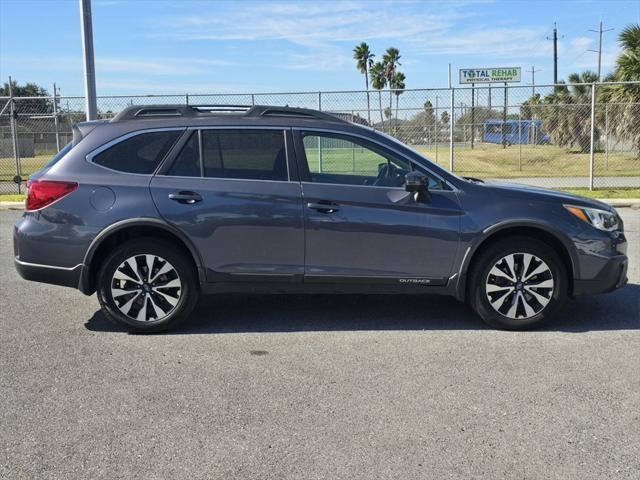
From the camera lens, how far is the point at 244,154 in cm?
525

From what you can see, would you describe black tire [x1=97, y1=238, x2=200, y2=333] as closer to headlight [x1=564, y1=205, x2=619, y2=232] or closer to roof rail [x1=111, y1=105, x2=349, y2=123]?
roof rail [x1=111, y1=105, x2=349, y2=123]

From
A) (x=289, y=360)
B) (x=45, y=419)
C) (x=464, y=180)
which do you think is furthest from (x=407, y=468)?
(x=464, y=180)

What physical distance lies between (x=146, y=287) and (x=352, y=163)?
2.05 m

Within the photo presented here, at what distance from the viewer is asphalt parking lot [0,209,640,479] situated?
125 inches

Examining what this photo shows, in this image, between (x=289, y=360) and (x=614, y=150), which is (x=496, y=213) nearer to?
(x=289, y=360)

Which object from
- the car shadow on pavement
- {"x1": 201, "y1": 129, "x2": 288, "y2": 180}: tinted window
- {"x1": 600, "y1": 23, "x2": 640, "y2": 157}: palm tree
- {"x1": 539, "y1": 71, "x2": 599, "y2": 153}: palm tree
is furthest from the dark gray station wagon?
{"x1": 539, "y1": 71, "x2": 599, "y2": 153}: palm tree

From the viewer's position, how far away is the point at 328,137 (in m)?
5.36

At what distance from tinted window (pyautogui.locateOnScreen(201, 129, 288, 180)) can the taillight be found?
112cm

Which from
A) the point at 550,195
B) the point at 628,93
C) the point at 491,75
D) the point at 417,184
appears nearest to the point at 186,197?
the point at 417,184

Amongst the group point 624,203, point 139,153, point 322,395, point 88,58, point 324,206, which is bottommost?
point 322,395

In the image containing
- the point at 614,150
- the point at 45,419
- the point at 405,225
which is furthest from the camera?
the point at 614,150

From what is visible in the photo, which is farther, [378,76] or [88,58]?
[378,76]

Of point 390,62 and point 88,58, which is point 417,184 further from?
point 390,62

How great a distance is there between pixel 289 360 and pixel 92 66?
1023 centimetres
